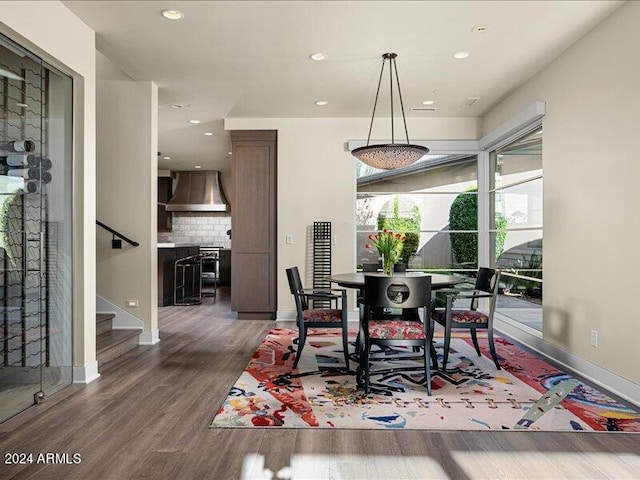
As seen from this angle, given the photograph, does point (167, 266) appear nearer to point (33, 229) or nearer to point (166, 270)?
point (166, 270)

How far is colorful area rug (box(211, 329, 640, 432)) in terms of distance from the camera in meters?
2.80

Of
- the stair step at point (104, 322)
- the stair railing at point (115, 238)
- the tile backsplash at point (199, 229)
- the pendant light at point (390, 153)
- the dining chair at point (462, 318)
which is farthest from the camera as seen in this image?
the tile backsplash at point (199, 229)

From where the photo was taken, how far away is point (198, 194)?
11.3 m

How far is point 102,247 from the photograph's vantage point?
505 cm

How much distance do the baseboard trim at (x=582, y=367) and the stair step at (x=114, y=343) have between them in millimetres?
4040

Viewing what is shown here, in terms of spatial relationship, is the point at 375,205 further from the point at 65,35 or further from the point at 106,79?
the point at 65,35

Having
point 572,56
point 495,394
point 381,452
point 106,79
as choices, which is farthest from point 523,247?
point 106,79

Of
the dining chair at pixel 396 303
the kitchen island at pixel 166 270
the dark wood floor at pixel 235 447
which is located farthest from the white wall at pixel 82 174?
the kitchen island at pixel 166 270

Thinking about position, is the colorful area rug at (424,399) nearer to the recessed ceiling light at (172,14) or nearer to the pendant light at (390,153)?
the pendant light at (390,153)

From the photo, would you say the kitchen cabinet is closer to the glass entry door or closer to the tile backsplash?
the tile backsplash

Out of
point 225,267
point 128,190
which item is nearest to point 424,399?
point 128,190

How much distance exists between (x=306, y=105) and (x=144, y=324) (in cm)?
323

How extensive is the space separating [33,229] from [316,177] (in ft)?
13.0

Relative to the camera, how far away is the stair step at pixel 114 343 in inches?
166
